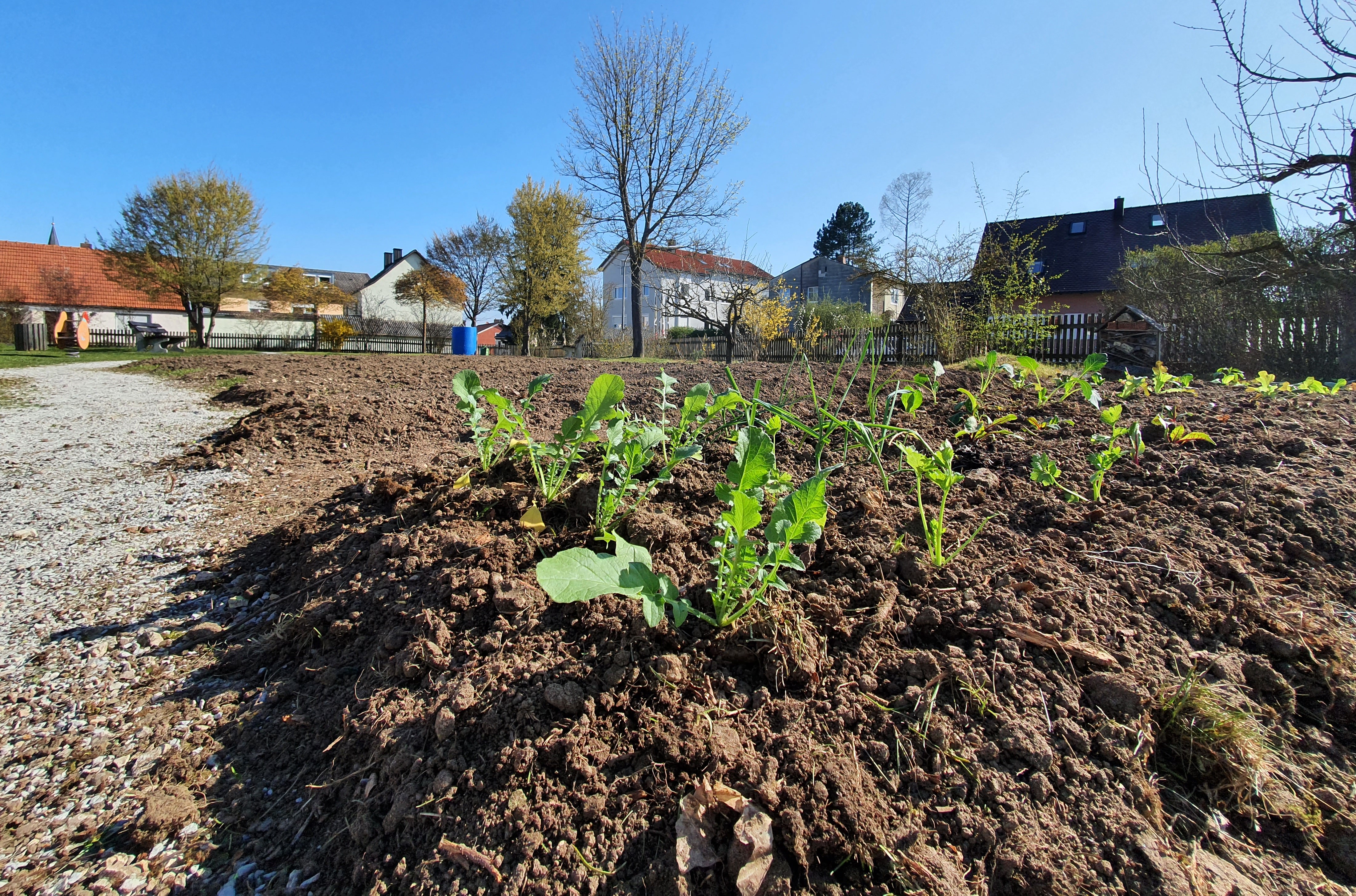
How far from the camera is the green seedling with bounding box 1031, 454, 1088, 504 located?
1816 millimetres

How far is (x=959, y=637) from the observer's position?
4.10 ft

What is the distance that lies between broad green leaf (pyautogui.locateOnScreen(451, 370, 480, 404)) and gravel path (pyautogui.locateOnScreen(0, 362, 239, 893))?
1.05 meters

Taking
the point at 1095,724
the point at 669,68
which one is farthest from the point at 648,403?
the point at 669,68

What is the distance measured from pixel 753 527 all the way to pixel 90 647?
191cm

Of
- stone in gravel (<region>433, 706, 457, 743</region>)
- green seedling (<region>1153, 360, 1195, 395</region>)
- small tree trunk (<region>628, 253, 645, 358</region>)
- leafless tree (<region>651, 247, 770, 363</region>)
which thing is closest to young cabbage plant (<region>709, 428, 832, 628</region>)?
stone in gravel (<region>433, 706, 457, 743</region>)

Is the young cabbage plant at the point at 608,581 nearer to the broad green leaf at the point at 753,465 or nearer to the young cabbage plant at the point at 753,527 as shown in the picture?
the young cabbage plant at the point at 753,527

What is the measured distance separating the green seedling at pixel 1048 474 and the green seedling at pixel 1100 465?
43 millimetres

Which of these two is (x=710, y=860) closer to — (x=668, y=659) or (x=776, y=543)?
(x=668, y=659)

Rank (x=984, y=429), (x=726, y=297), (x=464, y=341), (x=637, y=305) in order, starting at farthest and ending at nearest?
(x=637, y=305) → (x=464, y=341) → (x=726, y=297) → (x=984, y=429)

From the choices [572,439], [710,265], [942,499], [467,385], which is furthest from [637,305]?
[942,499]

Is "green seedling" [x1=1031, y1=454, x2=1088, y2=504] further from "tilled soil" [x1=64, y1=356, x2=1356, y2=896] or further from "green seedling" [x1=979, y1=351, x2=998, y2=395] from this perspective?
"green seedling" [x1=979, y1=351, x2=998, y2=395]

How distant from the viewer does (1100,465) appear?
1.84 metres

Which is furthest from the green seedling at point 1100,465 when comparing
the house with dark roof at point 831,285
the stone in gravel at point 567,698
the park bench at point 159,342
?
the house with dark roof at point 831,285

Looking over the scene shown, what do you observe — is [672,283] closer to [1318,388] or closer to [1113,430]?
[1318,388]
